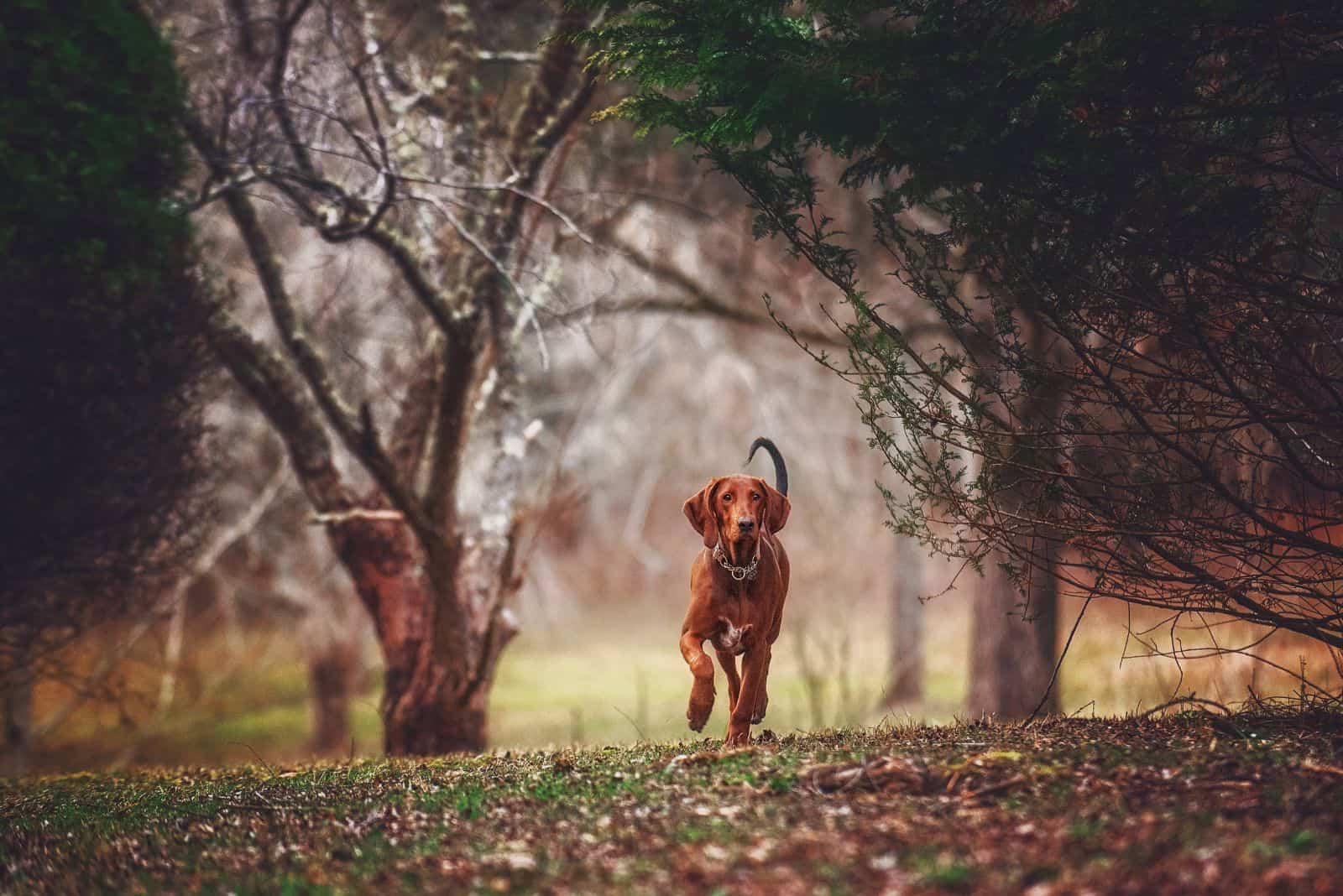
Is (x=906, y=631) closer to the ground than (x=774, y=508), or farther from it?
closer to the ground

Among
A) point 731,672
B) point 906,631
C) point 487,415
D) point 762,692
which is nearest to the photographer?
point 762,692

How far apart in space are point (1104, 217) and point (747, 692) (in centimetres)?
285

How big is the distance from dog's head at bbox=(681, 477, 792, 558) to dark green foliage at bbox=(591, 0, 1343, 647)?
0.67 m

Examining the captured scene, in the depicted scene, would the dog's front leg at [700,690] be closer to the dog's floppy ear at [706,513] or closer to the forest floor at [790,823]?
the forest floor at [790,823]

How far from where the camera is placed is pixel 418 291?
7773mm

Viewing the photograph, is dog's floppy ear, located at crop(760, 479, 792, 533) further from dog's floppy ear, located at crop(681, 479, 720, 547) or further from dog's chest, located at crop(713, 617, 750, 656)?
dog's chest, located at crop(713, 617, 750, 656)

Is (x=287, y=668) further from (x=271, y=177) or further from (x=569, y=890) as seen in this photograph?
(x=569, y=890)

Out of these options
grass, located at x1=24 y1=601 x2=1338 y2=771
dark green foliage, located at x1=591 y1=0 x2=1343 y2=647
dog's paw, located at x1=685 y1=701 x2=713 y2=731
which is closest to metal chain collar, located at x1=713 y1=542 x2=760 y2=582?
dog's paw, located at x1=685 y1=701 x2=713 y2=731

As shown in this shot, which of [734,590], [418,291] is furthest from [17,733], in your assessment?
[734,590]

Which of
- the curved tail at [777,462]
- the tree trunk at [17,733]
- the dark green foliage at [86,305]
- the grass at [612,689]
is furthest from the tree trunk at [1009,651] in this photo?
the tree trunk at [17,733]

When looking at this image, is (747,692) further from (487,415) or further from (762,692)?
(487,415)

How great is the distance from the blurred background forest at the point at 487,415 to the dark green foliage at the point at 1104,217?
635 millimetres

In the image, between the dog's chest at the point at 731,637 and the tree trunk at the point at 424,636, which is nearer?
the dog's chest at the point at 731,637

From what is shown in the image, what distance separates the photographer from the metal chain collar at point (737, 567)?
5102mm
